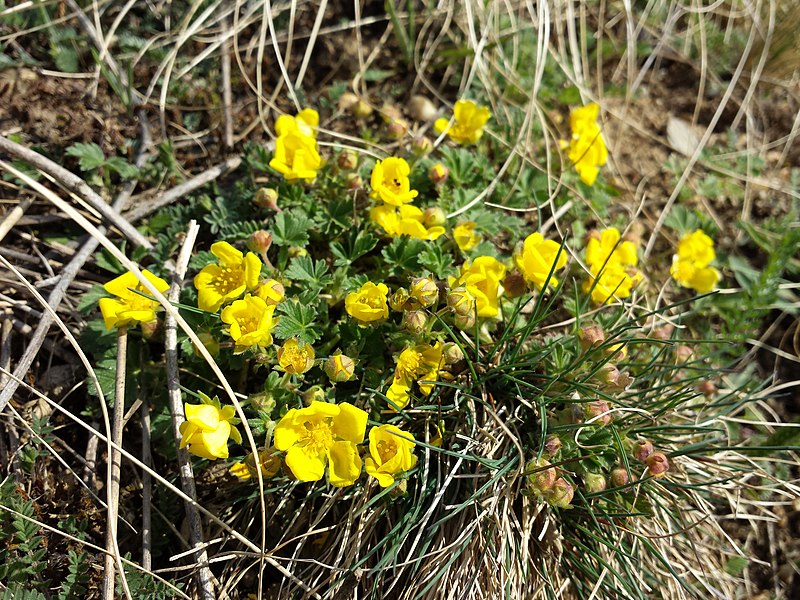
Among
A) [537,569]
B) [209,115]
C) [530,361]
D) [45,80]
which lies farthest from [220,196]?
[537,569]

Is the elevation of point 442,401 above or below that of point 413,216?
below

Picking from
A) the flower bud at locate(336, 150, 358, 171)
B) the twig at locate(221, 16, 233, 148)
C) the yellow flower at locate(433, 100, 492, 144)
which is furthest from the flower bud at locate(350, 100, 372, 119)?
the twig at locate(221, 16, 233, 148)

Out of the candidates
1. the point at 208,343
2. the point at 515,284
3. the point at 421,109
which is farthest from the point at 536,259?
the point at 421,109

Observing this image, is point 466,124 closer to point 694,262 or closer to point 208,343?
point 694,262

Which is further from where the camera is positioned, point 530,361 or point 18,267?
point 18,267

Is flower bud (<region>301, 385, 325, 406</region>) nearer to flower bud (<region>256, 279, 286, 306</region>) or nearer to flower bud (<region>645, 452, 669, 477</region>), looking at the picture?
flower bud (<region>256, 279, 286, 306</region>)

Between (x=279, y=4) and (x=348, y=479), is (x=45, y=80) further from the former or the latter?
(x=348, y=479)

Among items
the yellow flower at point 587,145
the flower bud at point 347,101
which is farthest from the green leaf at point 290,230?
the yellow flower at point 587,145
